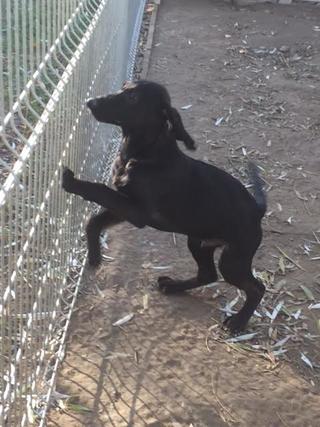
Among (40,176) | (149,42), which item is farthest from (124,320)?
(149,42)

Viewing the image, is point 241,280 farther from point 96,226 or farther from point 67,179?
point 67,179

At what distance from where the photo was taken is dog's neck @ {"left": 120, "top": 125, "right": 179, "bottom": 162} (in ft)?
12.2

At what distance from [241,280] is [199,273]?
1.07 feet

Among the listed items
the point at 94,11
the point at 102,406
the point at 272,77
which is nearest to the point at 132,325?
the point at 102,406

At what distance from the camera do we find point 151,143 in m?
3.72

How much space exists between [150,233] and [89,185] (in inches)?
53.9

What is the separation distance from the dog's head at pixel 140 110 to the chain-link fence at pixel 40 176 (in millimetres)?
149

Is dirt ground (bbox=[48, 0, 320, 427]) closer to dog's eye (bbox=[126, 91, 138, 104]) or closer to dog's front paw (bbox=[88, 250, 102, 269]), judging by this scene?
dog's front paw (bbox=[88, 250, 102, 269])

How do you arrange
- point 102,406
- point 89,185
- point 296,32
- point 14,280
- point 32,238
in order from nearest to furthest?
point 14,280 < point 32,238 < point 102,406 < point 89,185 < point 296,32

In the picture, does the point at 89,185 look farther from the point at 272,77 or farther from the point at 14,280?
the point at 272,77

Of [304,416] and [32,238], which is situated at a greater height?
[32,238]

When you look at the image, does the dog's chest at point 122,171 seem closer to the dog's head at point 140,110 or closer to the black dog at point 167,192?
the black dog at point 167,192

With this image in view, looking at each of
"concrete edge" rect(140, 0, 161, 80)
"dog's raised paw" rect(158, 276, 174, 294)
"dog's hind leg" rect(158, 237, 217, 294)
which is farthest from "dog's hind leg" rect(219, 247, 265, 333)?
"concrete edge" rect(140, 0, 161, 80)

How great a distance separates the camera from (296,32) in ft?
31.9
